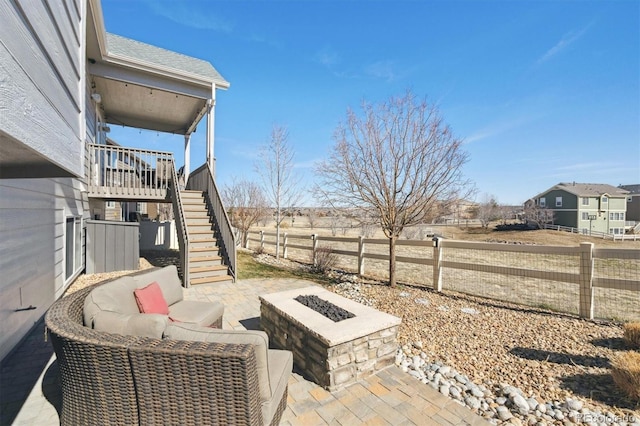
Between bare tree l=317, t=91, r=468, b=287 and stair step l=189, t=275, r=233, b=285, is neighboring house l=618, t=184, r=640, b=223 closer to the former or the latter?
bare tree l=317, t=91, r=468, b=287

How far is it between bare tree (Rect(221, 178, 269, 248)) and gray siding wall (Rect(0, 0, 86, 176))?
1396 cm

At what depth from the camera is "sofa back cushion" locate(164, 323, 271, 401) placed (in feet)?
6.16

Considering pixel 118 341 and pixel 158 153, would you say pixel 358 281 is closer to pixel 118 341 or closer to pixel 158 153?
pixel 118 341

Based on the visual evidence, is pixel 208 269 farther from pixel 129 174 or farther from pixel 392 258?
pixel 392 258

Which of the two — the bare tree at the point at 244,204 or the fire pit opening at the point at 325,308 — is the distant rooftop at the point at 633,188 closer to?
the bare tree at the point at 244,204

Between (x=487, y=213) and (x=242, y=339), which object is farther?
(x=487, y=213)

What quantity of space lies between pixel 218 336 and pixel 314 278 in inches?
249

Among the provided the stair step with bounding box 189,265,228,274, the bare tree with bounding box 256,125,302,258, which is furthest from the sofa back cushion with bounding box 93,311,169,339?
the bare tree with bounding box 256,125,302,258

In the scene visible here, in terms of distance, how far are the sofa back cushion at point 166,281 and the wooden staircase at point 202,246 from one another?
8.65 feet

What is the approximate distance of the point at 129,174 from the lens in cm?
832

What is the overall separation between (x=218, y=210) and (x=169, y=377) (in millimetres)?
6417

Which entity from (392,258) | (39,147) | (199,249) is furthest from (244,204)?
(39,147)

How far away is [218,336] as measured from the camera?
75.0 inches

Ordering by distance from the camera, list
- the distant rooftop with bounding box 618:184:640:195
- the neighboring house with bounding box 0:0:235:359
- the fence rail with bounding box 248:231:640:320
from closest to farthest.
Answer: the neighboring house with bounding box 0:0:235:359 → the fence rail with bounding box 248:231:640:320 → the distant rooftop with bounding box 618:184:640:195
